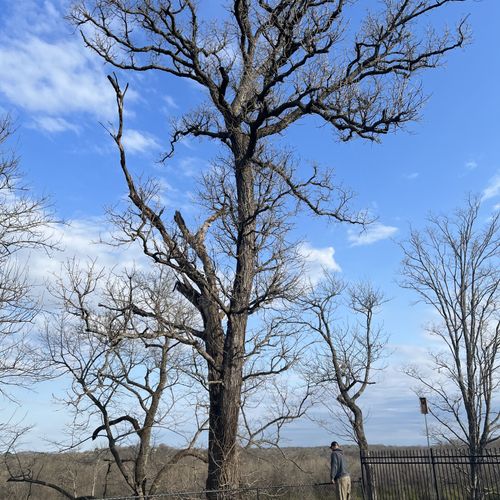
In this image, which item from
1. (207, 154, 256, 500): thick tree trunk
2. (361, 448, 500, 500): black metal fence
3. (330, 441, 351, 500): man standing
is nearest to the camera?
(207, 154, 256, 500): thick tree trunk

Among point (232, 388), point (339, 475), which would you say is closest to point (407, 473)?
point (339, 475)

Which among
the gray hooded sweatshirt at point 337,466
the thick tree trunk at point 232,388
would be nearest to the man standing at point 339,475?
the gray hooded sweatshirt at point 337,466

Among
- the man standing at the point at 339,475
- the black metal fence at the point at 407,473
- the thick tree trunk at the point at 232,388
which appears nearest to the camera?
the thick tree trunk at the point at 232,388

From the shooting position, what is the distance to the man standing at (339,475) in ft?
45.0

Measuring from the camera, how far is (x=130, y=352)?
16.6 metres

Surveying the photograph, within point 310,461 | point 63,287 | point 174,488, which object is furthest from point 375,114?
point 310,461

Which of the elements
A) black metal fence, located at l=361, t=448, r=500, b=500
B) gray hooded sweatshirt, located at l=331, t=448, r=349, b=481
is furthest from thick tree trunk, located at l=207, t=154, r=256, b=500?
black metal fence, located at l=361, t=448, r=500, b=500

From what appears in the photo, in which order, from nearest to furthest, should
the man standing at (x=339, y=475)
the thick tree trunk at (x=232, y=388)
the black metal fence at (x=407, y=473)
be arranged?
the thick tree trunk at (x=232, y=388) < the man standing at (x=339, y=475) < the black metal fence at (x=407, y=473)

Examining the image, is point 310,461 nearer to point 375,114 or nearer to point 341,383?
point 341,383

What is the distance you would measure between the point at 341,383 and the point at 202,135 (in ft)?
53.5

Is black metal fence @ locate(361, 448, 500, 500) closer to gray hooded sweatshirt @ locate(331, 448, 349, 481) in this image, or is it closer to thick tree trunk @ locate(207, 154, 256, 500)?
gray hooded sweatshirt @ locate(331, 448, 349, 481)

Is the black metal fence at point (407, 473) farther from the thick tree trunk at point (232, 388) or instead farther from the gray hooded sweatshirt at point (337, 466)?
the thick tree trunk at point (232, 388)

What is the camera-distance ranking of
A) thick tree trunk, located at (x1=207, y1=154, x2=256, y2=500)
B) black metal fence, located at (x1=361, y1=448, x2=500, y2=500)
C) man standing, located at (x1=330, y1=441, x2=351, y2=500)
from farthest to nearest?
black metal fence, located at (x1=361, y1=448, x2=500, y2=500)
man standing, located at (x1=330, y1=441, x2=351, y2=500)
thick tree trunk, located at (x1=207, y1=154, x2=256, y2=500)

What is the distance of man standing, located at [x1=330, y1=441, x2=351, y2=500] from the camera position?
13.7 m
